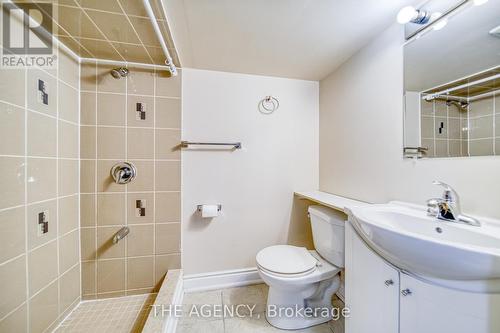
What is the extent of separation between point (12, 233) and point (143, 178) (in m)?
0.70

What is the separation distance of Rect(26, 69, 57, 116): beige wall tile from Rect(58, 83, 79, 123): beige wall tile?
0.05m

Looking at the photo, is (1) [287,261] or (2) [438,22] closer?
(2) [438,22]

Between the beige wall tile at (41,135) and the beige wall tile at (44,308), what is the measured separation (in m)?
0.82

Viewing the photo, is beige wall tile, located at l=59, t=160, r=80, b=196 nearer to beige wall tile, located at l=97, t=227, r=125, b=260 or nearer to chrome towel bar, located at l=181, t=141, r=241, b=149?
beige wall tile, located at l=97, t=227, r=125, b=260

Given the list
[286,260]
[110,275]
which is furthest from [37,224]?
[286,260]

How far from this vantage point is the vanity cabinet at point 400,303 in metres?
0.56

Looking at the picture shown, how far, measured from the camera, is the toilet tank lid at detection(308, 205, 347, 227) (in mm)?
1214

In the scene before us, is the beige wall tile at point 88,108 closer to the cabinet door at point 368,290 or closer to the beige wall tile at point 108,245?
the beige wall tile at point 108,245

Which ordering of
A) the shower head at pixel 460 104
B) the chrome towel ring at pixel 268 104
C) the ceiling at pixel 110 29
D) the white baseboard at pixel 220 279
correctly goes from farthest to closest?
the chrome towel ring at pixel 268 104 < the white baseboard at pixel 220 279 < the ceiling at pixel 110 29 < the shower head at pixel 460 104

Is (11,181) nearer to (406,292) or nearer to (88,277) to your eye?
(88,277)

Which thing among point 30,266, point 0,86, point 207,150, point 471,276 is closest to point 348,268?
point 471,276

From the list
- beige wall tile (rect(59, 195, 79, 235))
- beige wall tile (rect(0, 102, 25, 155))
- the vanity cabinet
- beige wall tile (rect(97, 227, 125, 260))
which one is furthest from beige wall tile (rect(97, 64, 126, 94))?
the vanity cabinet

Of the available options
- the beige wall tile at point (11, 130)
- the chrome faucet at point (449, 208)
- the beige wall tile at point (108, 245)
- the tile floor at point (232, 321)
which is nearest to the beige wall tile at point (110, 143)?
the beige wall tile at point (11, 130)

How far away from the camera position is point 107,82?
1.43 metres
